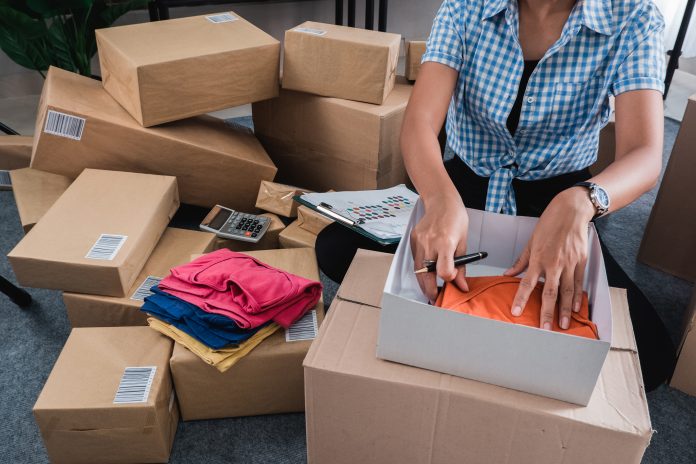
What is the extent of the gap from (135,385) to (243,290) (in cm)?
26

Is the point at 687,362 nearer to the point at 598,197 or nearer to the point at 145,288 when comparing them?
the point at 598,197

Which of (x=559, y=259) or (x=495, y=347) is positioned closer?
(x=495, y=347)

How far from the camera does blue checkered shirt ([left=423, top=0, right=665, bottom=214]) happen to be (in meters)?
0.98

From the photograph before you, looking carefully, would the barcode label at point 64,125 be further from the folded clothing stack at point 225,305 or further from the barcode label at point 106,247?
the folded clothing stack at point 225,305

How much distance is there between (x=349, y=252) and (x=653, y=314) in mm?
533

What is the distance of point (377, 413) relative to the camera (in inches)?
25.5

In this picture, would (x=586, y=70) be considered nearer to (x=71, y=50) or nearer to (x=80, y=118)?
(x=80, y=118)

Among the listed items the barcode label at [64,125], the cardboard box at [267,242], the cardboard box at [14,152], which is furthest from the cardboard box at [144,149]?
the cardboard box at [14,152]

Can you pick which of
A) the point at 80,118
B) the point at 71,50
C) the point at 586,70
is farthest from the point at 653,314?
the point at 71,50

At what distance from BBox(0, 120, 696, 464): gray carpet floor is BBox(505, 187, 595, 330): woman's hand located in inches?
26.8

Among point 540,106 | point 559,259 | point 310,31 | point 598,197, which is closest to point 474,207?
point 540,106

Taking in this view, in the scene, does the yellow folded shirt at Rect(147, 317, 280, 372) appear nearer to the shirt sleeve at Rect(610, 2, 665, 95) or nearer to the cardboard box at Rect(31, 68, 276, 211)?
the cardboard box at Rect(31, 68, 276, 211)

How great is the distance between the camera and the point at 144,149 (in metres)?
1.64

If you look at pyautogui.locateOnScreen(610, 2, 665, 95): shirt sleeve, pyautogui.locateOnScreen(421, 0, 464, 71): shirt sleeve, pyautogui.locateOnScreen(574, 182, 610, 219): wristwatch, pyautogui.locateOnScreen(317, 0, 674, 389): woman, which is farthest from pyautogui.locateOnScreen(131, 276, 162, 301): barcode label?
pyautogui.locateOnScreen(610, 2, 665, 95): shirt sleeve
